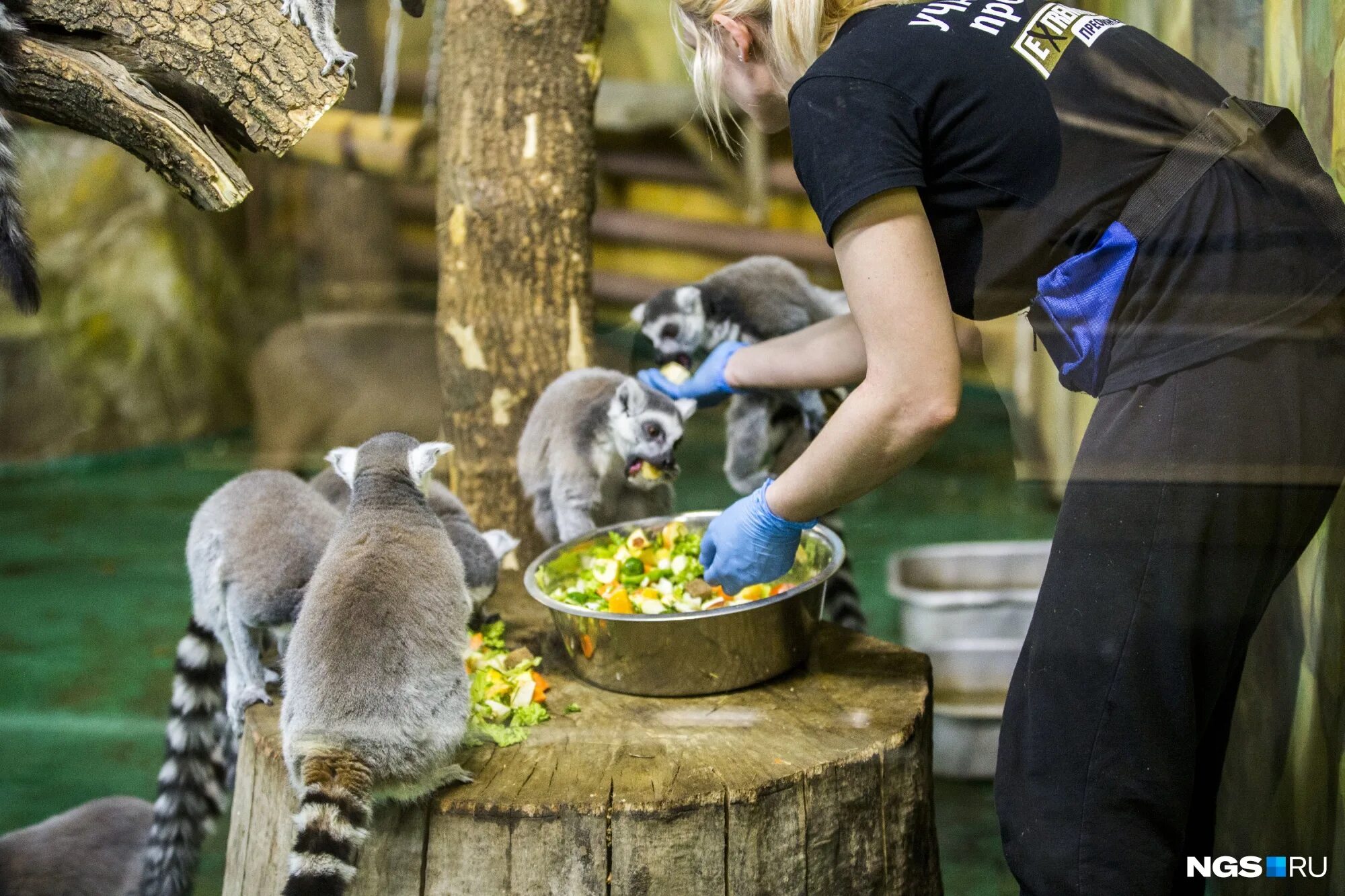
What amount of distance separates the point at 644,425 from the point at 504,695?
0.80 m

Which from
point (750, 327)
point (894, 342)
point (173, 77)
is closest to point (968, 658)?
point (750, 327)

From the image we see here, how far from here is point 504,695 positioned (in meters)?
1.84

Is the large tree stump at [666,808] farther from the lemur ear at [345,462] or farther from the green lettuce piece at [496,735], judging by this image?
the lemur ear at [345,462]

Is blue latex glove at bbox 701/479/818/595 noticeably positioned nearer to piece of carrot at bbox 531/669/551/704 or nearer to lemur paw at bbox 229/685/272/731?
piece of carrot at bbox 531/669/551/704

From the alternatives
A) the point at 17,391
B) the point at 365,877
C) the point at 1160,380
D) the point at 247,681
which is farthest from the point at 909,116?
the point at 17,391

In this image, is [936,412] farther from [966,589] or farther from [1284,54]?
[966,589]

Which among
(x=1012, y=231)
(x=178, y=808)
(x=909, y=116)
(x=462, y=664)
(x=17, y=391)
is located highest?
(x=909, y=116)

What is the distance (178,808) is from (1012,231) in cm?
188

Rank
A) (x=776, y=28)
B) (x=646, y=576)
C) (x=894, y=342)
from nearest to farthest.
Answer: (x=894, y=342)
(x=776, y=28)
(x=646, y=576)

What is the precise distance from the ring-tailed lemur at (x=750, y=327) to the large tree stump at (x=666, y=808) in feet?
2.75

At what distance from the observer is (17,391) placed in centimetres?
291

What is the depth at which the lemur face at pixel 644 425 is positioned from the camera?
242 cm

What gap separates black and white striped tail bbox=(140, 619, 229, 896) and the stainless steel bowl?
74cm

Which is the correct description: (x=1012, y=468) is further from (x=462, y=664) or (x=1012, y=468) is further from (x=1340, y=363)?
(x=462, y=664)
